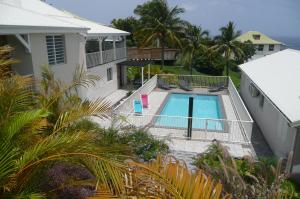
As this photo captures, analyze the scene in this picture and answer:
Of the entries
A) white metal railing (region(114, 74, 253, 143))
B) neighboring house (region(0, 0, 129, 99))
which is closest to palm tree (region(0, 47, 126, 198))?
neighboring house (region(0, 0, 129, 99))

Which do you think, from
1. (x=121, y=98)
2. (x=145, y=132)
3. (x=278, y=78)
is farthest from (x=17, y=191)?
(x=121, y=98)

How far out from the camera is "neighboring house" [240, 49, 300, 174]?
10.4 metres

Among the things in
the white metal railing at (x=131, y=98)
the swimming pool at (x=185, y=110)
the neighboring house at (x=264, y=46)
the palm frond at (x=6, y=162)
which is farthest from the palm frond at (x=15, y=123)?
the neighboring house at (x=264, y=46)

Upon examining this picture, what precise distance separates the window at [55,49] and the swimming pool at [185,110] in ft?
20.5

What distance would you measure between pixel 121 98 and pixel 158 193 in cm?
1910

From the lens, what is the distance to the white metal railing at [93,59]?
20.2 m

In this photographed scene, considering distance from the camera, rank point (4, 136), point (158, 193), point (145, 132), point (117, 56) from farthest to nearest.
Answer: point (117, 56)
point (145, 132)
point (4, 136)
point (158, 193)

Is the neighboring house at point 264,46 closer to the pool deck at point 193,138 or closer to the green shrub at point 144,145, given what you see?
the pool deck at point 193,138

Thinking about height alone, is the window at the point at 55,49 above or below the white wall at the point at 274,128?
above

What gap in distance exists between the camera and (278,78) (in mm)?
15461

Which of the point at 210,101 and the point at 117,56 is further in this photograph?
the point at 117,56

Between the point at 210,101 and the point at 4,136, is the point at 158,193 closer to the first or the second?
the point at 4,136

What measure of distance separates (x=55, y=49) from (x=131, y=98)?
16.8ft

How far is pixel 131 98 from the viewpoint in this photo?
17266 millimetres
